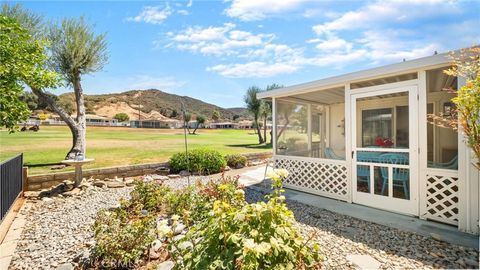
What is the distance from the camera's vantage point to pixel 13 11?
28.0ft

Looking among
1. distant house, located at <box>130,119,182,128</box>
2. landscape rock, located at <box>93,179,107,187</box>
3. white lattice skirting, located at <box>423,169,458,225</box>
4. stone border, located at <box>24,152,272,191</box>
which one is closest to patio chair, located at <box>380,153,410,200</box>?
white lattice skirting, located at <box>423,169,458,225</box>

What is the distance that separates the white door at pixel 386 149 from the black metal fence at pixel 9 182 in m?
6.95

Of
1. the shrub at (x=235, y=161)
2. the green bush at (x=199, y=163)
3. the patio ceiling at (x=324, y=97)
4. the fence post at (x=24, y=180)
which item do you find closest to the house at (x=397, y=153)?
the patio ceiling at (x=324, y=97)

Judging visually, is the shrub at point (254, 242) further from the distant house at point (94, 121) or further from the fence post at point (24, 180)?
the distant house at point (94, 121)

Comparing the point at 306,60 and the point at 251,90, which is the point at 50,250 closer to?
the point at 306,60

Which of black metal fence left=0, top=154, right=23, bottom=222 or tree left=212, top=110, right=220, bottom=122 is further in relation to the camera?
tree left=212, top=110, right=220, bottom=122

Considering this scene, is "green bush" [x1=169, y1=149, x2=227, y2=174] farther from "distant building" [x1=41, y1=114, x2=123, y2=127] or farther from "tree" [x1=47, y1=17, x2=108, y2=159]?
"distant building" [x1=41, y1=114, x2=123, y2=127]

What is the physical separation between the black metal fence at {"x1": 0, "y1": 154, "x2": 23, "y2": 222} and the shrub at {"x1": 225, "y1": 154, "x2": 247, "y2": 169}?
6816mm

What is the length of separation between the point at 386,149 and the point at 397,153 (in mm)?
201

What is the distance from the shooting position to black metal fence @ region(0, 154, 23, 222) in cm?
432

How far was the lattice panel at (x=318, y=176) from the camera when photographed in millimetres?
5664

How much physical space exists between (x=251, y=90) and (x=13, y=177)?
19041mm

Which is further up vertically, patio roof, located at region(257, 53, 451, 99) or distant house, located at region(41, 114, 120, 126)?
distant house, located at region(41, 114, 120, 126)

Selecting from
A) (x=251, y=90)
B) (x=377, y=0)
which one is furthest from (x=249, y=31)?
(x=251, y=90)
